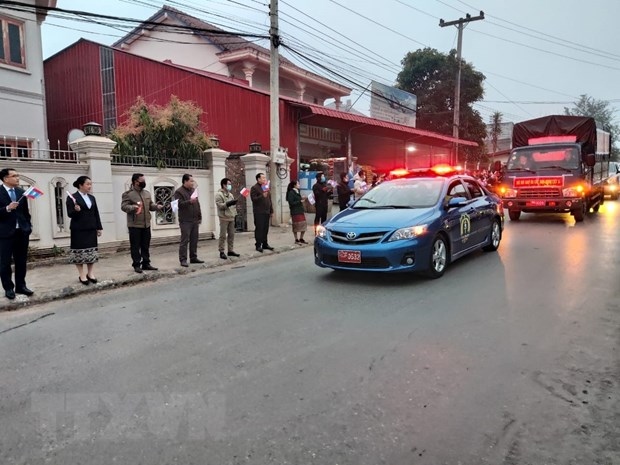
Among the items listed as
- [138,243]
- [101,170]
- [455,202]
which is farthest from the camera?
[101,170]

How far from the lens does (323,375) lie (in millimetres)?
3617

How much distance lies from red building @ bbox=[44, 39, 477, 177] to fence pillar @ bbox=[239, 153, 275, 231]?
9.71 ft

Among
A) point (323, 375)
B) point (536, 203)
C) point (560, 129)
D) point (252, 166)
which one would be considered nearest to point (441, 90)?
point (560, 129)

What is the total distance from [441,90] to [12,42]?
29267 mm

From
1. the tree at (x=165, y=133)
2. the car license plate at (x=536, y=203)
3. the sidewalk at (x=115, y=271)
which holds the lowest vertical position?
the sidewalk at (x=115, y=271)

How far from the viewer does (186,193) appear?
838 centimetres

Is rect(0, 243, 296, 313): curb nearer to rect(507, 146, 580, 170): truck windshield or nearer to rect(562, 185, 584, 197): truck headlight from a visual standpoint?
rect(562, 185, 584, 197): truck headlight

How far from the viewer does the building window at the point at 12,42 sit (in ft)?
42.4

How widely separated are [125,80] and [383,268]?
16.7m

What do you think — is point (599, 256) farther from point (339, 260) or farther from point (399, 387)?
point (399, 387)

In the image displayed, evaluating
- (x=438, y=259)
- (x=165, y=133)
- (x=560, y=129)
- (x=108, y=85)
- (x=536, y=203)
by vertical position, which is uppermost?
(x=108, y=85)

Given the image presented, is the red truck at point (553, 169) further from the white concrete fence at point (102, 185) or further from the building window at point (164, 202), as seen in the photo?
the building window at point (164, 202)

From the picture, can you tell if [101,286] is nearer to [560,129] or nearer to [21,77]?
[21,77]

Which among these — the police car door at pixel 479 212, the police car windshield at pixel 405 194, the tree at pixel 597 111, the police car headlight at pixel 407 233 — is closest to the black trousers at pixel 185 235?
the police car windshield at pixel 405 194
